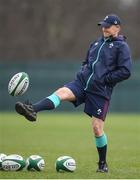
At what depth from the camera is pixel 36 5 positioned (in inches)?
1594

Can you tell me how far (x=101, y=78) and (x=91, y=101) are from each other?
1.14 ft

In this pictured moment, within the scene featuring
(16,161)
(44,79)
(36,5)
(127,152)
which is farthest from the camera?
(36,5)

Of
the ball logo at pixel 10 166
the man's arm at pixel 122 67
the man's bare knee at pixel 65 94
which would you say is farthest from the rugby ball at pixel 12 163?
the man's arm at pixel 122 67

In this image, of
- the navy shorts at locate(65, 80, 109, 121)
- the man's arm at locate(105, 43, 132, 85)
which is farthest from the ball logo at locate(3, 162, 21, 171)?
the man's arm at locate(105, 43, 132, 85)

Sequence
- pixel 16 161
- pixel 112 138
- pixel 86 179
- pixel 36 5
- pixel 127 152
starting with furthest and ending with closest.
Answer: pixel 36 5, pixel 112 138, pixel 127 152, pixel 16 161, pixel 86 179

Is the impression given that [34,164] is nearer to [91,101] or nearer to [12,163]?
[12,163]

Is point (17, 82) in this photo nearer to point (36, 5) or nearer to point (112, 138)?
point (112, 138)

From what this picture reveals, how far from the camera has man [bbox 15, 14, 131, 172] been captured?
36.0 ft

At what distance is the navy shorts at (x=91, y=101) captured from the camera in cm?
1097

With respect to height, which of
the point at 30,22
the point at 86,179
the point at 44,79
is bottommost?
the point at 86,179

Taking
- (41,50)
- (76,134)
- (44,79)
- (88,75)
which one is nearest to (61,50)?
(41,50)

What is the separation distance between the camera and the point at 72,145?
16.6m

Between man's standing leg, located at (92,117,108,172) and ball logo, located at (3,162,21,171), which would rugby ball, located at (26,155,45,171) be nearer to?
ball logo, located at (3,162,21,171)

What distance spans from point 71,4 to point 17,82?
3000cm
